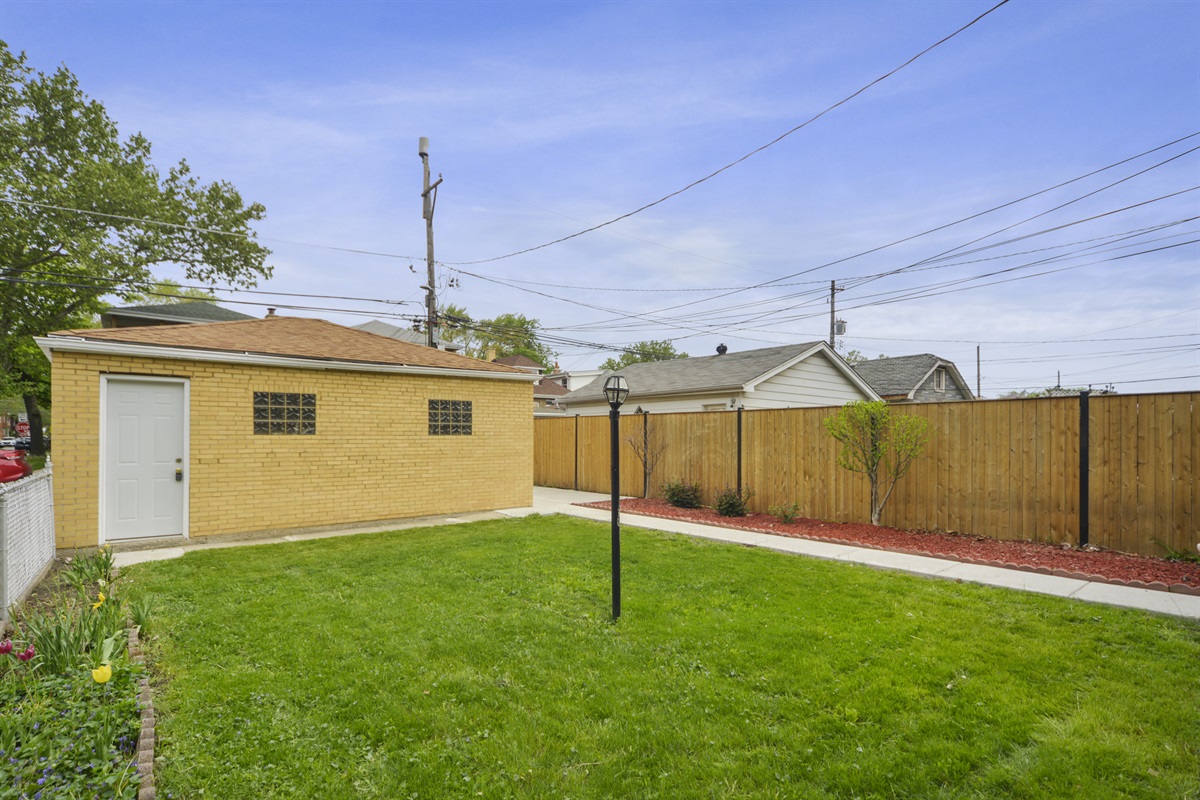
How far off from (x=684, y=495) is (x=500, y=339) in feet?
131

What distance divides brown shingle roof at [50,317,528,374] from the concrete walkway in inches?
110

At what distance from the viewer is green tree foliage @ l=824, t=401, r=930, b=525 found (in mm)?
8984

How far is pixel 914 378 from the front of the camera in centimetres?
2356

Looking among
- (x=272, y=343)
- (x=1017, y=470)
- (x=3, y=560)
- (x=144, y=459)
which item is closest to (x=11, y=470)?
(x=144, y=459)

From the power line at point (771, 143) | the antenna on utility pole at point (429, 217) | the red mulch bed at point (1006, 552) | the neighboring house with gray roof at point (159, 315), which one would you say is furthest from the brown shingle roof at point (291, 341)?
the neighboring house with gray roof at point (159, 315)

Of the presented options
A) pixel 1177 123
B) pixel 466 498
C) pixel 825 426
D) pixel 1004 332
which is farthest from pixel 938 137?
pixel 1004 332

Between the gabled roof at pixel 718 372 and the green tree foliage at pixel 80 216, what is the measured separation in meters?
15.3

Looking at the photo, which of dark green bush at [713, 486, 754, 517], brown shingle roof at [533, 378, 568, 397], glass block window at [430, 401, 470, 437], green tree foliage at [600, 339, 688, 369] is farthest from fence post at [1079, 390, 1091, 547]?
green tree foliage at [600, 339, 688, 369]

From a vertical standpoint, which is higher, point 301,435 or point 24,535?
point 301,435

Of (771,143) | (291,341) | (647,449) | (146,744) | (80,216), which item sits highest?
(80,216)

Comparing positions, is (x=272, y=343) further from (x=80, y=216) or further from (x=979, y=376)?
(x=979, y=376)

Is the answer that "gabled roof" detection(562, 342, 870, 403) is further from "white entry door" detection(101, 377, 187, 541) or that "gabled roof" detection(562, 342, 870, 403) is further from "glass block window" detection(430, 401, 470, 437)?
"white entry door" detection(101, 377, 187, 541)

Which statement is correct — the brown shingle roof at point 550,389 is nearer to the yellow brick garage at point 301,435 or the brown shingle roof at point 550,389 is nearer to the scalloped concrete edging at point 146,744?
the yellow brick garage at point 301,435

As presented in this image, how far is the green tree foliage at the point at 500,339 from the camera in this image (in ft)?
139
